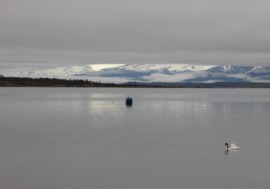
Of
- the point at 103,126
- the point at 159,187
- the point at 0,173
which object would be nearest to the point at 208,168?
the point at 159,187

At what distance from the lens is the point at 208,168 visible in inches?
1028

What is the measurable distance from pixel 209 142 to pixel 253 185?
44.9 ft

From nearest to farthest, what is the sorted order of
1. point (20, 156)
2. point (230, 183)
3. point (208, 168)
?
point (230, 183) → point (208, 168) → point (20, 156)

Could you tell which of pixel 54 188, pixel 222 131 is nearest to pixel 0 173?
pixel 54 188

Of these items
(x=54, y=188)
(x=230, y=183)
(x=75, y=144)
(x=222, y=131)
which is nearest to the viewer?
(x=54, y=188)

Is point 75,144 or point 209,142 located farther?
point 209,142

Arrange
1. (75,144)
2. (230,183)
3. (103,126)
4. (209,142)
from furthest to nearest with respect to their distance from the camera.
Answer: (103,126)
(209,142)
(75,144)
(230,183)

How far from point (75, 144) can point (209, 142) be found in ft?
33.1

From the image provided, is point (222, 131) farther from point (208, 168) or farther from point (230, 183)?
point (230, 183)

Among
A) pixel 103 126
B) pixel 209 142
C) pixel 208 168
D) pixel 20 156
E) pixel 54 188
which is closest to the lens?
pixel 54 188

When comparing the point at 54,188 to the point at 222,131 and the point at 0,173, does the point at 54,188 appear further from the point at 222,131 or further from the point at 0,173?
the point at 222,131

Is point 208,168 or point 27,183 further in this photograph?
point 208,168

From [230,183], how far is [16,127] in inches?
1094

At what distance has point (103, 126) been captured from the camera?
1895 inches
